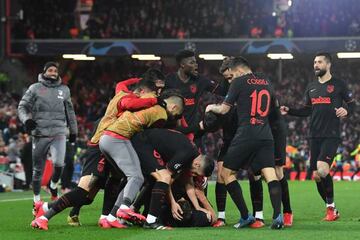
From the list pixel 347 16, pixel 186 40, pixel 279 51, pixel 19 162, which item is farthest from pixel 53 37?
pixel 19 162

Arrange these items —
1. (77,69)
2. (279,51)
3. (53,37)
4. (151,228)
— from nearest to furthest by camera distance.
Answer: (151,228) → (279,51) → (53,37) → (77,69)

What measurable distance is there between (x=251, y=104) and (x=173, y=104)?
0.98 metres

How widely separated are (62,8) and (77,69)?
320cm

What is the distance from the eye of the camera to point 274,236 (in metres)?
9.13

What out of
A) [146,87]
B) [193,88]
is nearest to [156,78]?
[146,87]

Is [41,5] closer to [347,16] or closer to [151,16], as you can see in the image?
[151,16]

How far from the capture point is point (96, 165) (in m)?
10.9

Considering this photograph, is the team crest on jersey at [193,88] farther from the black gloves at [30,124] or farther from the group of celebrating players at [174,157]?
the black gloves at [30,124]

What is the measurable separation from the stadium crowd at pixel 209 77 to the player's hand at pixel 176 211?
69.7 ft

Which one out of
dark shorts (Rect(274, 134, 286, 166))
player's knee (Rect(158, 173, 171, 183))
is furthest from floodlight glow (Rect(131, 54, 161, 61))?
player's knee (Rect(158, 173, 171, 183))

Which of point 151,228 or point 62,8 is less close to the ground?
Result: point 62,8

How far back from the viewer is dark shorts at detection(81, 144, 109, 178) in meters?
10.8

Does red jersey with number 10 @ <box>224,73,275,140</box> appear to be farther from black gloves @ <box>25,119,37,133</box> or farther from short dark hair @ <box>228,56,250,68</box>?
black gloves @ <box>25,119,37,133</box>

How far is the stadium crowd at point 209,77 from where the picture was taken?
113 ft
